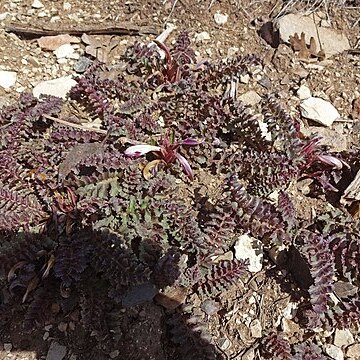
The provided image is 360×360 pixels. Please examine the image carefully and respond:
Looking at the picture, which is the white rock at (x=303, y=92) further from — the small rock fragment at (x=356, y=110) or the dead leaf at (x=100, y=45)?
Result: the dead leaf at (x=100, y=45)

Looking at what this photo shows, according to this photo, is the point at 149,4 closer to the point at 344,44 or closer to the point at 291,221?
the point at 344,44

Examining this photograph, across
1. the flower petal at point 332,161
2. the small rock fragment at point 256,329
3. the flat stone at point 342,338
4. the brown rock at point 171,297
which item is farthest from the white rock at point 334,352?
the flower petal at point 332,161

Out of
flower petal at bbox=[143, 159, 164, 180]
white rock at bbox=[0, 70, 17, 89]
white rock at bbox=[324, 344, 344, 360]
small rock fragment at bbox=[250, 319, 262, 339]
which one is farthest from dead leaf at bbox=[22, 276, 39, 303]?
white rock at bbox=[324, 344, 344, 360]

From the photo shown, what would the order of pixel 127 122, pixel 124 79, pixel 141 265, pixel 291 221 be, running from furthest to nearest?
pixel 124 79
pixel 127 122
pixel 291 221
pixel 141 265

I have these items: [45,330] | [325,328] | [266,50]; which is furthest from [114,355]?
[266,50]

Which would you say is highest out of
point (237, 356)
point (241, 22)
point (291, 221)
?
point (241, 22)

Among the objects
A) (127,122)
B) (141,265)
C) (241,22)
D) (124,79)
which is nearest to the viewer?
(141,265)

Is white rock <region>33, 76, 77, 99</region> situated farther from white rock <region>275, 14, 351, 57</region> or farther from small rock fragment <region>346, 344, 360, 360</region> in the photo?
small rock fragment <region>346, 344, 360, 360</region>
